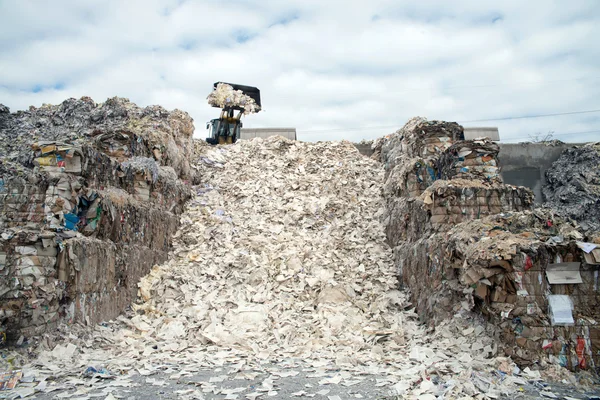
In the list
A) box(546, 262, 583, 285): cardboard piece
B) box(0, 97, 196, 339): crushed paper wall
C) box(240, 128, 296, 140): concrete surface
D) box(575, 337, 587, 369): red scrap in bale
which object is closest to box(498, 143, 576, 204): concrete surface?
box(240, 128, 296, 140): concrete surface

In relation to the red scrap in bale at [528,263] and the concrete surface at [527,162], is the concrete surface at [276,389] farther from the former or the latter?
the concrete surface at [527,162]

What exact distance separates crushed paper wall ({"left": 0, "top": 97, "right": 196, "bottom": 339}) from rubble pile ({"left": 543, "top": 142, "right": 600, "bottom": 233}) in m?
11.2

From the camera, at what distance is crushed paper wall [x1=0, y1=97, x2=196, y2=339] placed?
5465mm

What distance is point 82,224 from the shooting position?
659 centimetres

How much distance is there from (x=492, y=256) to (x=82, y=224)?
18.0ft

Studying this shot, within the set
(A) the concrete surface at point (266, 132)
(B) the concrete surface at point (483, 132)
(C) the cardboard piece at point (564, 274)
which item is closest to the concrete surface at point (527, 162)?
(B) the concrete surface at point (483, 132)

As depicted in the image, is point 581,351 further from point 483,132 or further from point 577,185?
point 483,132

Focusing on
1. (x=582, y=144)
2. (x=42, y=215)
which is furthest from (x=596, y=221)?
(x=42, y=215)

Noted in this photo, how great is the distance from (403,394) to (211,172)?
9358 mm

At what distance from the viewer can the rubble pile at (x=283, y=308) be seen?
5.08 meters

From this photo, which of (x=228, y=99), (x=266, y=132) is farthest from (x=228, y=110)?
(x=266, y=132)

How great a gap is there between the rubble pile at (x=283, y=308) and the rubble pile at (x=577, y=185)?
588 centimetres

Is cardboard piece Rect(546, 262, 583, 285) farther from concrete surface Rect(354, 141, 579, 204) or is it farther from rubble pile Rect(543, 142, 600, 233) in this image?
concrete surface Rect(354, 141, 579, 204)

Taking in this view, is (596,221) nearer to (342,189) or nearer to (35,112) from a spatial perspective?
(342,189)
